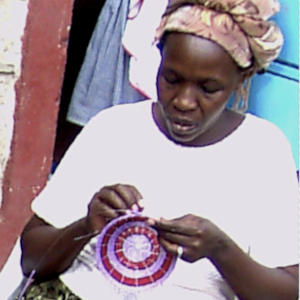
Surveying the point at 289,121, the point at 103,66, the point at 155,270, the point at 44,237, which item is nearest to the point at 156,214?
the point at 155,270

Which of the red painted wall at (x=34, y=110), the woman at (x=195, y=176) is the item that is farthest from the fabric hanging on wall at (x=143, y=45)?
the woman at (x=195, y=176)

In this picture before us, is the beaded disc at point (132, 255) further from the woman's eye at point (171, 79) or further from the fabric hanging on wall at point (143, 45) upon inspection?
the fabric hanging on wall at point (143, 45)

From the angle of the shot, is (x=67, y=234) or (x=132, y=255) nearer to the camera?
(x=132, y=255)

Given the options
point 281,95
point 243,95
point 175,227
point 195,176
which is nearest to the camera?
point 175,227

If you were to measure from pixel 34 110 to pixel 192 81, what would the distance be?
1.06 metres

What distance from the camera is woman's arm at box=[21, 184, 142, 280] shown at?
170cm

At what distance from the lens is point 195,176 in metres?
1.87

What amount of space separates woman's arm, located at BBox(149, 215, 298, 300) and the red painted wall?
1.15 meters

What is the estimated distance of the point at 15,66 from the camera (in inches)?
107

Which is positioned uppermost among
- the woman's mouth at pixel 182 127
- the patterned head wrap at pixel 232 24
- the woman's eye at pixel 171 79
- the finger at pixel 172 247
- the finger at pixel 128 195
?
the patterned head wrap at pixel 232 24

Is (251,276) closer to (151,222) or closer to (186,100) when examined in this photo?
(151,222)

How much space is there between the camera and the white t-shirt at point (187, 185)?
1.84 meters

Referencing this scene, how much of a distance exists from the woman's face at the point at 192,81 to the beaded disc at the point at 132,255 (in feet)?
0.81

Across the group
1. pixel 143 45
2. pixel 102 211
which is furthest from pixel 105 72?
pixel 102 211
